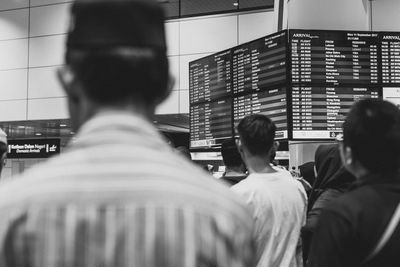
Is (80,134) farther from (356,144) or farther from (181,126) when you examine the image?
(181,126)

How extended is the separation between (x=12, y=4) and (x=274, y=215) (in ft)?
35.5

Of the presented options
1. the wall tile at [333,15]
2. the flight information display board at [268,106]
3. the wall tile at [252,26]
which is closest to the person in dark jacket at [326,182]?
the flight information display board at [268,106]

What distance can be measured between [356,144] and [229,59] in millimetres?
4136

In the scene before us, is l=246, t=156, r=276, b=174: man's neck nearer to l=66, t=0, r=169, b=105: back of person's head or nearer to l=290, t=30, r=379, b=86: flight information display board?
l=66, t=0, r=169, b=105: back of person's head

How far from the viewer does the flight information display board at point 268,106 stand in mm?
4879

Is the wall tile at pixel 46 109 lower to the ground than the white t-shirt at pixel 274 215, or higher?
higher

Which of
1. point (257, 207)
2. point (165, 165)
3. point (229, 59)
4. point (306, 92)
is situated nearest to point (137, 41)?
point (165, 165)

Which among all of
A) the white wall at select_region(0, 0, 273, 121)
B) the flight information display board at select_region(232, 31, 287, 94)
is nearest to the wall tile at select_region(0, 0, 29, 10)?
the white wall at select_region(0, 0, 273, 121)

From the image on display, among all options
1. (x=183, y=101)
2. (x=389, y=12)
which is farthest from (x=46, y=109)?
(x=389, y=12)

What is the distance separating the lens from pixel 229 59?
5.80 meters

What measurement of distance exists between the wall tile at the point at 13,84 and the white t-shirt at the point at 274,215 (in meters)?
9.95

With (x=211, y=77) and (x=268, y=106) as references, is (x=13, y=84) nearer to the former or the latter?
(x=211, y=77)

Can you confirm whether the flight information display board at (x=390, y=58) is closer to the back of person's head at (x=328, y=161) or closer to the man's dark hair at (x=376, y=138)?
the back of person's head at (x=328, y=161)

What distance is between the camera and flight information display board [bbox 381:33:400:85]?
491cm
